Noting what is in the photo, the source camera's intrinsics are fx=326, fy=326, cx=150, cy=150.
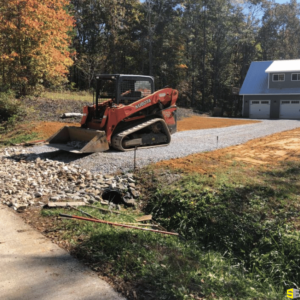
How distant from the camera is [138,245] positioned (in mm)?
4660

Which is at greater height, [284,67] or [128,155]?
[284,67]

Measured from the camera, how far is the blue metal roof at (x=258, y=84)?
30203mm

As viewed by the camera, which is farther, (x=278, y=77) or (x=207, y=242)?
(x=278, y=77)

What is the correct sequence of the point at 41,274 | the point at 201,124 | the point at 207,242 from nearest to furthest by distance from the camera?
the point at 41,274, the point at 207,242, the point at 201,124

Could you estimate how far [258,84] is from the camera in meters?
32.6

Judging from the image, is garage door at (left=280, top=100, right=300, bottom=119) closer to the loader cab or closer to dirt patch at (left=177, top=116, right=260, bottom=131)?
dirt patch at (left=177, top=116, right=260, bottom=131)

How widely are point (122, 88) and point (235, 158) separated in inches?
173

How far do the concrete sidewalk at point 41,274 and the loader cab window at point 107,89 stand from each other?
22.9ft

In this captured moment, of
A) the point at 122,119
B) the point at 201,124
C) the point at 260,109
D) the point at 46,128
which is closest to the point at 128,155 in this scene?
the point at 122,119

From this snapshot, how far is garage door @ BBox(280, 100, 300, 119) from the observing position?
29469 mm

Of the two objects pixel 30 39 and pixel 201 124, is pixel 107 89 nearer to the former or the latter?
pixel 30 39

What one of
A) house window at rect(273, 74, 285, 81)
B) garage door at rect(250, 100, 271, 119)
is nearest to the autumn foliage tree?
garage door at rect(250, 100, 271, 119)

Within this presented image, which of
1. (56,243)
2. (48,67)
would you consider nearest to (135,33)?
(48,67)

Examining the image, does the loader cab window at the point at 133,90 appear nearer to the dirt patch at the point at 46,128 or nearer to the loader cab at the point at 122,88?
the loader cab at the point at 122,88
